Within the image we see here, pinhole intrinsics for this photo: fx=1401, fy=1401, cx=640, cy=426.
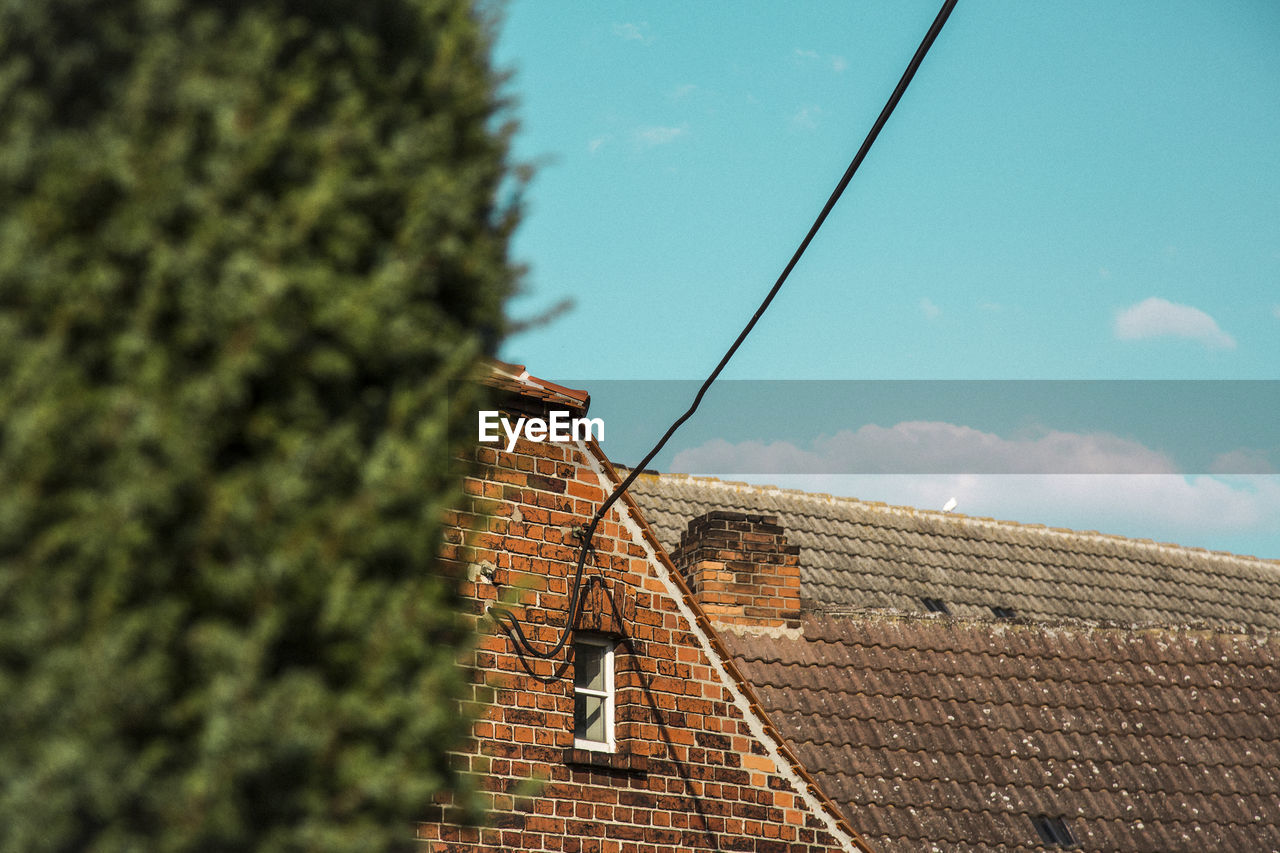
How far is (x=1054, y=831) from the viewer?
475 inches

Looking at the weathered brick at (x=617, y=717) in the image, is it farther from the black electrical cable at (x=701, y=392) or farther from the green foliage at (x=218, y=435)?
the green foliage at (x=218, y=435)

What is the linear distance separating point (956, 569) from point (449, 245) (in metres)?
15.1

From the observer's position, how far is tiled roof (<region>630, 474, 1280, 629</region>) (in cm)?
1706

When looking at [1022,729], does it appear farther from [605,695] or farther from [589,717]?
[589,717]

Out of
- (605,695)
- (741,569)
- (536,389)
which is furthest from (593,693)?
(741,569)

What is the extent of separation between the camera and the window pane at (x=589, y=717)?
9695mm

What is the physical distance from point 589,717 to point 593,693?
167mm

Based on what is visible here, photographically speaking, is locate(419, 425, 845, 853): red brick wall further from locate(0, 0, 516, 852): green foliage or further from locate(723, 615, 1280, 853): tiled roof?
locate(0, 0, 516, 852): green foliage

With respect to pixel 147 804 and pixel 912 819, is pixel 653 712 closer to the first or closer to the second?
pixel 912 819

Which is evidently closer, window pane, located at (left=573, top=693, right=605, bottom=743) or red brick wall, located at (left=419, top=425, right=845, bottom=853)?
red brick wall, located at (left=419, top=425, right=845, bottom=853)

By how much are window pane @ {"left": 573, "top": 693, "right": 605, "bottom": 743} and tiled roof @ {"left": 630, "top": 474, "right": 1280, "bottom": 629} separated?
19.4ft

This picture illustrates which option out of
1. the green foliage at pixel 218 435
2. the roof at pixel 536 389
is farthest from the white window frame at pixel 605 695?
the green foliage at pixel 218 435

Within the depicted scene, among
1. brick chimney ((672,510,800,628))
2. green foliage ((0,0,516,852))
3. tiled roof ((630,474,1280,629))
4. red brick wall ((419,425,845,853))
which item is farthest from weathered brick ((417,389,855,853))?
tiled roof ((630,474,1280,629))

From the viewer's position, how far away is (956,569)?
720 inches
